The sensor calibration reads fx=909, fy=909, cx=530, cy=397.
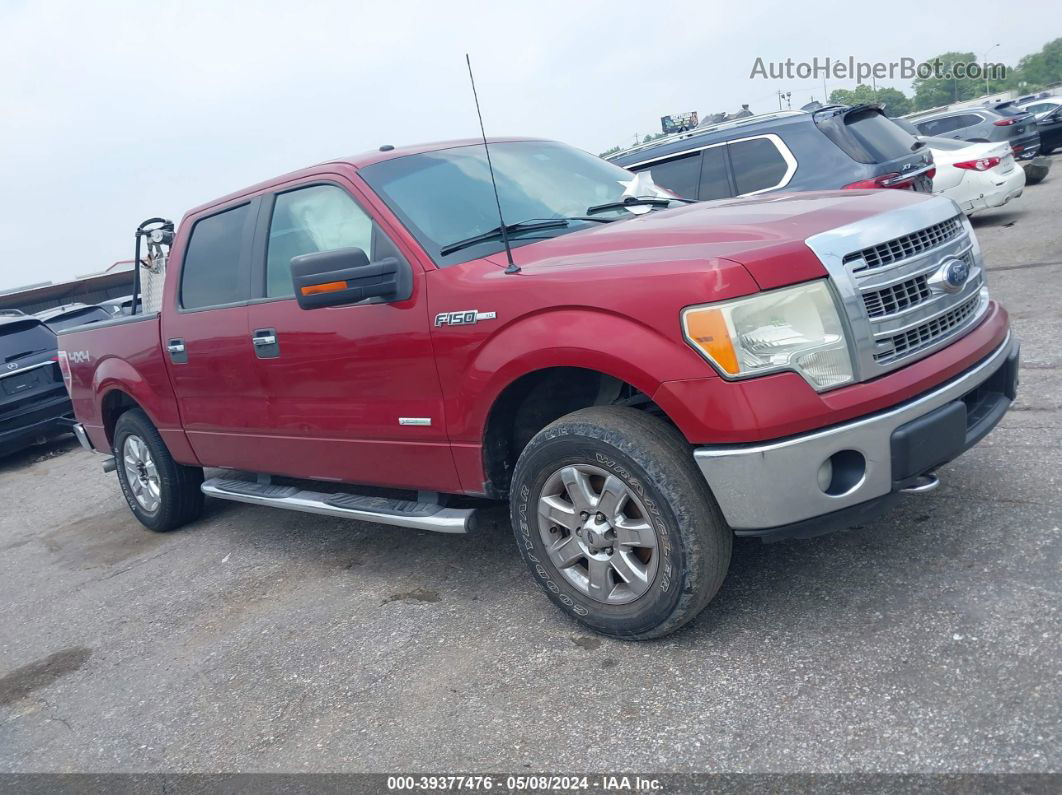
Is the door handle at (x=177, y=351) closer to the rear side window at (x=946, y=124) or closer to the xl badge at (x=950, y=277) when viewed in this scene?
the xl badge at (x=950, y=277)

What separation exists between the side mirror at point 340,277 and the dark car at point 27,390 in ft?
22.2

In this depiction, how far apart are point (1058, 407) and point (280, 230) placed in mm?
4093

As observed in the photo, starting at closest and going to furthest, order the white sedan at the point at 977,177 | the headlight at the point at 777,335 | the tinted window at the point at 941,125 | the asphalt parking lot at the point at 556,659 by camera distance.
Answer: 1. the asphalt parking lot at the point at 556,659
2. the headlight at the point at 777,335
3. the white sedan at the point at 977,177
4. the tinted window at the point at 941,125

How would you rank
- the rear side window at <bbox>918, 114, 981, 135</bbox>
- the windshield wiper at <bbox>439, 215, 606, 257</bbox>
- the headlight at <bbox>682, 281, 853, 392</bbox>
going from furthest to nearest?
the rear side window at <bbox>918, 114, 981, 135</bbox>, the windshield wiper at <bbox>439, 215, 606, 257</bbox>, the headlight at <bbox>682, 281, 853, 392</bbox>

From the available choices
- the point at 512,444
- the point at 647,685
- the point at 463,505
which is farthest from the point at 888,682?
the point at 463,505

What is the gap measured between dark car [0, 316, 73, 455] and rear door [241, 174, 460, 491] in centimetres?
577

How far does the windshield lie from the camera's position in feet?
12.5

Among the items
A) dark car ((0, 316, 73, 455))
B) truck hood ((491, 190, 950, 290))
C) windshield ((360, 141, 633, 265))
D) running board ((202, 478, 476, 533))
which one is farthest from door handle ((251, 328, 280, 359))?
dark car ((0, 316, 73, 455))

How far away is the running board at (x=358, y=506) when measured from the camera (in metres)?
3.73

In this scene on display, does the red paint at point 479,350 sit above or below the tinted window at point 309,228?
below

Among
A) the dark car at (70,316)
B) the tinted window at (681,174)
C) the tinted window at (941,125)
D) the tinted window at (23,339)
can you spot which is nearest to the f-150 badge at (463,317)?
the tinted window at (681,174)

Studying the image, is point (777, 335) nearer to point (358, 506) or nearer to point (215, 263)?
point (358, 506)

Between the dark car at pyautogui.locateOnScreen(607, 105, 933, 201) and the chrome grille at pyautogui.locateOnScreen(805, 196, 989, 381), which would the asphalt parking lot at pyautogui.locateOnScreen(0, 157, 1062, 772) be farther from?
the dark car at pyautogui.locateOnScreen(607, 105, 933, 201)

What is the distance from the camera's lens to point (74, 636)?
4484mm
